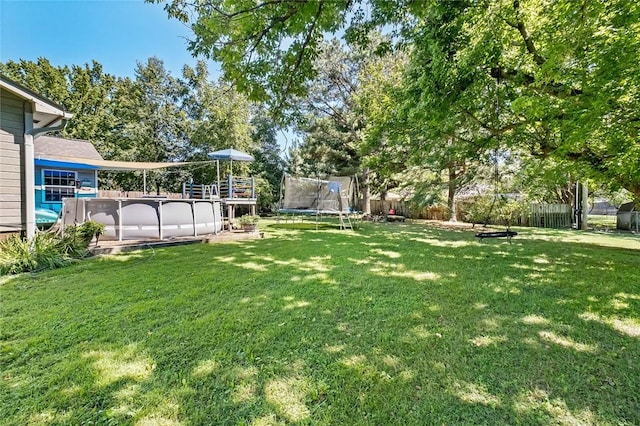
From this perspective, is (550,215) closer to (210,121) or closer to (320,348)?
(320,348)

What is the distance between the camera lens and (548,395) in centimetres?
194

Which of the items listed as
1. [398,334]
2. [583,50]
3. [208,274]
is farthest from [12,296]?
[583,50]

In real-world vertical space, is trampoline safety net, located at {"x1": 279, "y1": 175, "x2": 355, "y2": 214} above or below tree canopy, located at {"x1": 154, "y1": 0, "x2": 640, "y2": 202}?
below

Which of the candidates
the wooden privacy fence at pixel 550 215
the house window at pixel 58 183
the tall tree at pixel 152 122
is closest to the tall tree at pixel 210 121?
the tall tree at pixel 152 122

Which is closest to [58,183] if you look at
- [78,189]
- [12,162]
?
[78,189]

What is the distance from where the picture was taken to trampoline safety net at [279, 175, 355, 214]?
12.5 m

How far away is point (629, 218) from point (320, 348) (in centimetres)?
1623

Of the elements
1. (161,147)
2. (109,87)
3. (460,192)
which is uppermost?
(109,87)

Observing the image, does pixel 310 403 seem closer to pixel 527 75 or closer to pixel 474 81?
pixel 474 81

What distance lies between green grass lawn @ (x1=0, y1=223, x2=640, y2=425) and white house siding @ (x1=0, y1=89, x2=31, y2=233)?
1956 mm

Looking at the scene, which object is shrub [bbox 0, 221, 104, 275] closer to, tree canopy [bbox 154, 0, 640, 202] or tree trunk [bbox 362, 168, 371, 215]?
tree canopy [bbox 154, 0, 640, 202]

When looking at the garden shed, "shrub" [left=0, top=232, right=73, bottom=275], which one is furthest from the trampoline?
the garden shed

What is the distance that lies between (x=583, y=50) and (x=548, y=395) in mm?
5709

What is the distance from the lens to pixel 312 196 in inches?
511
